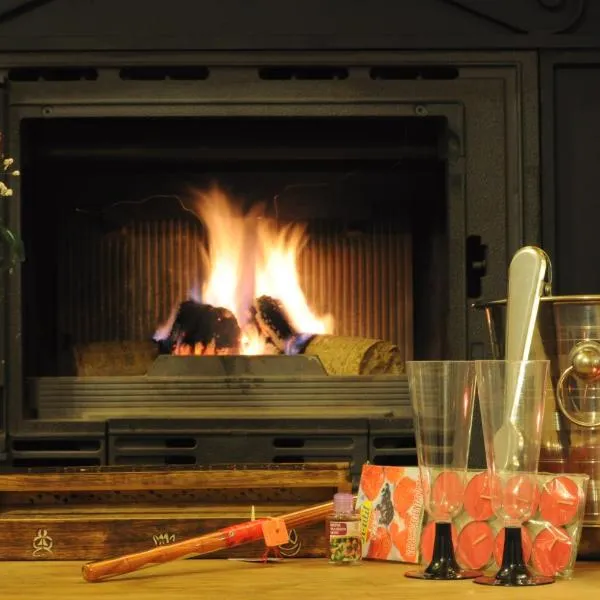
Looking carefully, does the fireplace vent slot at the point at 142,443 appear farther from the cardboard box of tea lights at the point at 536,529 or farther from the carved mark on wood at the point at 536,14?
the cardboard box of tea lights at the point at 536,529

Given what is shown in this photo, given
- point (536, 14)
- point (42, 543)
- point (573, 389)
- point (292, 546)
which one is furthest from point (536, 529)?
point (536, 14)

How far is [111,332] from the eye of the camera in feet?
10.3

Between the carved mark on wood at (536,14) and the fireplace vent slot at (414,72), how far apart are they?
0.13 m

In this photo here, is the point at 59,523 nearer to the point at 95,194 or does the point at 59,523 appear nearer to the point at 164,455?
the point at 164,455

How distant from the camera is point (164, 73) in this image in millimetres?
2773

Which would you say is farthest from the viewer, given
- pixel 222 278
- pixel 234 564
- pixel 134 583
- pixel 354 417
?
pixel 222 278

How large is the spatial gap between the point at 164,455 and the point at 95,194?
70cm

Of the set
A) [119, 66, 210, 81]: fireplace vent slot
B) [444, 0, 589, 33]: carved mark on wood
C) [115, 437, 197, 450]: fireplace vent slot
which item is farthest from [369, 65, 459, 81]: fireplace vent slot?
[115, 437, 197, 450]: fireplace vent slot

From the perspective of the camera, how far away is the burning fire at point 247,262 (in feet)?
9.97

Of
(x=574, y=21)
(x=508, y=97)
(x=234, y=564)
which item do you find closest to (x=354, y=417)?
(x=508, y=97)

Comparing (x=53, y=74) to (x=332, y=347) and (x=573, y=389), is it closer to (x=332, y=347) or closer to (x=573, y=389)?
(x=332, y=347)

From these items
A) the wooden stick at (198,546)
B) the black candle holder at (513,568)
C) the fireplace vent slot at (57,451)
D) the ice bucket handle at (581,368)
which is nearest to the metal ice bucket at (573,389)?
the ice bucket handle at (581,368)

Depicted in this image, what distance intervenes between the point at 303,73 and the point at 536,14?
49cm

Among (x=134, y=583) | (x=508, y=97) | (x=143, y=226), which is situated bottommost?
(x=134, y=583)
